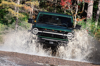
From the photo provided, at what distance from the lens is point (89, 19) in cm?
2225

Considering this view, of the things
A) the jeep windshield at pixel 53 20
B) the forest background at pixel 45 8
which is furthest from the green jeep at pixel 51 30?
the forest background at pixel 45 8

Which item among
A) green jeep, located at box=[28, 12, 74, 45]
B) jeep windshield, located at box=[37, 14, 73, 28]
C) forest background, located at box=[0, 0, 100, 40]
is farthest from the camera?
forest background, located at box=[0, 0, 100, 40]

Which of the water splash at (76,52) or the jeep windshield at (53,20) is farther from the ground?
the jeep windshield at (53,20)

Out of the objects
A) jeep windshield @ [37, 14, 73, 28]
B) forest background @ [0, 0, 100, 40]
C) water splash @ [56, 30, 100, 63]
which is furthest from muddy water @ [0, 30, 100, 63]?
forest background @ [0, 0, 100, 40]

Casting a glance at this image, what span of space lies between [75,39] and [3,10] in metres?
17.9

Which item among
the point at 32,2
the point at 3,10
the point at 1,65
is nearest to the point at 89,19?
the point at 32,2

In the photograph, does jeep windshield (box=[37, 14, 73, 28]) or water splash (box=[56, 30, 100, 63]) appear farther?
jeep windshield (box=[37, 14, 73, 28])

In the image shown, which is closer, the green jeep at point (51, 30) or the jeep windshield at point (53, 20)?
the green jeep at point (51, 30)

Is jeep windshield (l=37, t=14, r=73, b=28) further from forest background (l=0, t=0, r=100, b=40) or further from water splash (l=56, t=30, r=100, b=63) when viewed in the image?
forest background (l=0, t=0, r=100, b=40)

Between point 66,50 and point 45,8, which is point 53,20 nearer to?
point 66,50

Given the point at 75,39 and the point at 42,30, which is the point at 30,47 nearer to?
the point at 42,30

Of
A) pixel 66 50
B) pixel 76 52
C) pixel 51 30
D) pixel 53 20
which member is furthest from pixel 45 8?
pixel 66 50

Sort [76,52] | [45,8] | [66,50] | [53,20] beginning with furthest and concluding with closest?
[45,8]
[53,20]
[76,52]
[66,50]

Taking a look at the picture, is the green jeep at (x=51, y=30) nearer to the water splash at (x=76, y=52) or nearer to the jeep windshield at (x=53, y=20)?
the jeep windshield at (x=53, y=20)
